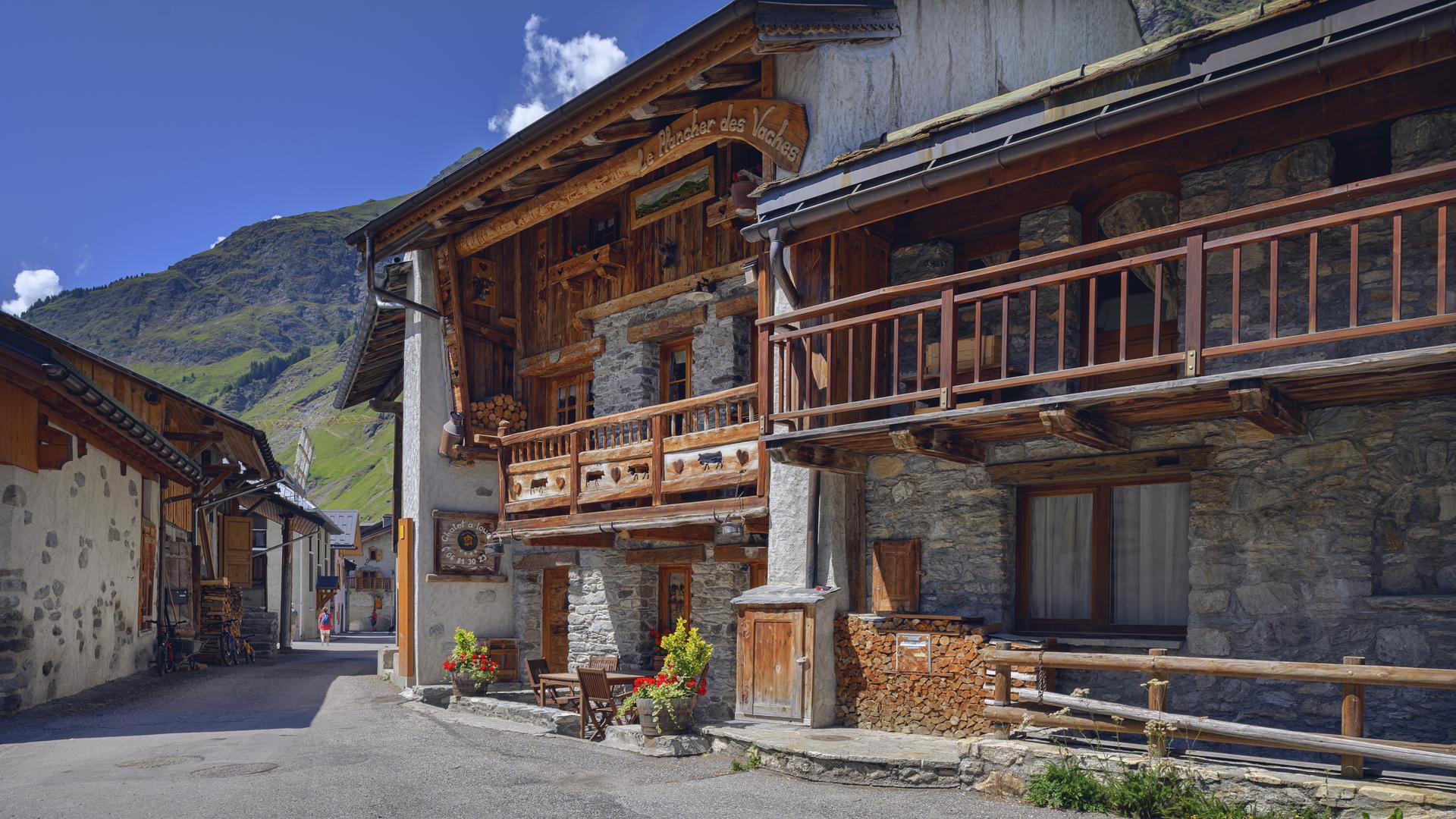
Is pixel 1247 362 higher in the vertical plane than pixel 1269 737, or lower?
higher

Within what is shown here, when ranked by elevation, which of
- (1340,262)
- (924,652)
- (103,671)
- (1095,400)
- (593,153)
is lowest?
(103,671)

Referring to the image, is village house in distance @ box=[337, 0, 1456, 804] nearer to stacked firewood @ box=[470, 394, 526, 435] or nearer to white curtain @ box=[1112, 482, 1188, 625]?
white curtain @ box=[1112, 482, 1188, 625]

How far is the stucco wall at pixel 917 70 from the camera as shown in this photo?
11.4 m

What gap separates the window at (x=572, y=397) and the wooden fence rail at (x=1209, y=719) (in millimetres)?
8448

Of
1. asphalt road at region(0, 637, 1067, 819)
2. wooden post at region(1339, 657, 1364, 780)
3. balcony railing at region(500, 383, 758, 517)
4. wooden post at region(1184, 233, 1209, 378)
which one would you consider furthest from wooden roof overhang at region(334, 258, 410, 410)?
wooden post at region(1339, 657, 1364, 780)

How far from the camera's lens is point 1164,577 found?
9.52m

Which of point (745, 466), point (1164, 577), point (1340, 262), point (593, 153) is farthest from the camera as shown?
point (593, 153)

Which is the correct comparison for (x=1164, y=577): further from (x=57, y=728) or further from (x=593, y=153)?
(x=57, y=728)

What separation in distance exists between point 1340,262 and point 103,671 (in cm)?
1641

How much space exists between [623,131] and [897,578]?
652 cm

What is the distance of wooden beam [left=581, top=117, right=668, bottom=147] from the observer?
1334 cm

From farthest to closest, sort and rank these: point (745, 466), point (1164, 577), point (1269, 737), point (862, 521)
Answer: point (745, 466) < point (862, 521) < point (1164, 577) < point (1269, 737)

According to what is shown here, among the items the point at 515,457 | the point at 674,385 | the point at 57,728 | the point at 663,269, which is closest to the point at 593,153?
the point at 663,269

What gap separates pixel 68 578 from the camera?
14180 mm
